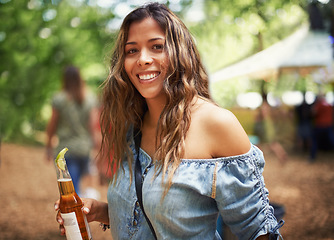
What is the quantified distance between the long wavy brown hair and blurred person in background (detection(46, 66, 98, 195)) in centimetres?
262

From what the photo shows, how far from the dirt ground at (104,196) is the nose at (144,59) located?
12.5 feet

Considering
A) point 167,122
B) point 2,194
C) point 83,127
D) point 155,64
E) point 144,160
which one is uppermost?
point 155,64

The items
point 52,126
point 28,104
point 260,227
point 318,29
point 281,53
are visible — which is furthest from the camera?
point 28,104

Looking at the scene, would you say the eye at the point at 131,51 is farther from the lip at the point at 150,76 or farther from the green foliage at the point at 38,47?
the green foliage at the point at 38,47

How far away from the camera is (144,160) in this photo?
1.65 metres

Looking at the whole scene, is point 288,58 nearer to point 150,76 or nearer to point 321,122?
point 321,122

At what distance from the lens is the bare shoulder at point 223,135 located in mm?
1475

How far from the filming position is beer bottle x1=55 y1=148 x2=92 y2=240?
154cm

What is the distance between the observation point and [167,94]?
5.31 feet

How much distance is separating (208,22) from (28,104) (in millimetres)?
6339

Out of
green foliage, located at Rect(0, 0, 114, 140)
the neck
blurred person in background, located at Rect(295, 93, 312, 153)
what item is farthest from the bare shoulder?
blurred person in background, located at Rect(295, 93, 312, 153)

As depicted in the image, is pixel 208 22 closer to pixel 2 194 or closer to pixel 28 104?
pixel 2 194

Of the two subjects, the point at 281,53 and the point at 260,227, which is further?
the point at 281,53

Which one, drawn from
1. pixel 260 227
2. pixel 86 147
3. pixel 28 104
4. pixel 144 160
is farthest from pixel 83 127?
pixel 28 104
